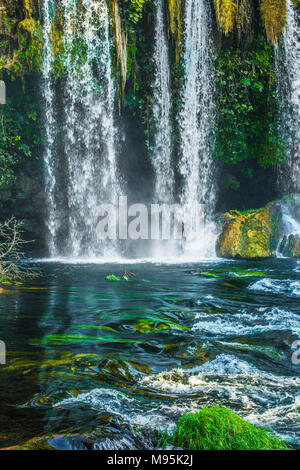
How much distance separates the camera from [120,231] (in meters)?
18.1

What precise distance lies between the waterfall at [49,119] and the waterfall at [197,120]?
4584 millimetres

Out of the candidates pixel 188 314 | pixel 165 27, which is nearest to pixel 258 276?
pixel 188 314

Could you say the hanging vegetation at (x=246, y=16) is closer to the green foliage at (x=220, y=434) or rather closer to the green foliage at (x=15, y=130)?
the green foliage at (x=15, y=130)

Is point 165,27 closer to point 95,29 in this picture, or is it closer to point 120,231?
point 95,29

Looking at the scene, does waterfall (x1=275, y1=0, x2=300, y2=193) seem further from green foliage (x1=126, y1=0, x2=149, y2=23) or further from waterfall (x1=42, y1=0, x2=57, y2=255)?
waterfall (x1=42, y1=0, x2=57, y2=255)

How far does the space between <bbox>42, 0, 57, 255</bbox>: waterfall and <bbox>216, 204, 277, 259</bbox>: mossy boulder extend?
604cm

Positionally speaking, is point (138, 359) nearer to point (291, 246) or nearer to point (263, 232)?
point (263, 232)

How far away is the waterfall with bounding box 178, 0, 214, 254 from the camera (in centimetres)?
1655

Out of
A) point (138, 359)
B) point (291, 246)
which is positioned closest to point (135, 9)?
point (291, 246)

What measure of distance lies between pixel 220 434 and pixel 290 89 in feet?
51.8

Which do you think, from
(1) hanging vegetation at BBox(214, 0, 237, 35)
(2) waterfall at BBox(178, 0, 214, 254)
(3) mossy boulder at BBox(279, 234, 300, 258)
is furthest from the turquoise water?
(1) hanging vegetation at BBox(214, 0, 237, 35)

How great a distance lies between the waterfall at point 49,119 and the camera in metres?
15.3

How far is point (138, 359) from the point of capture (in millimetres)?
5457
